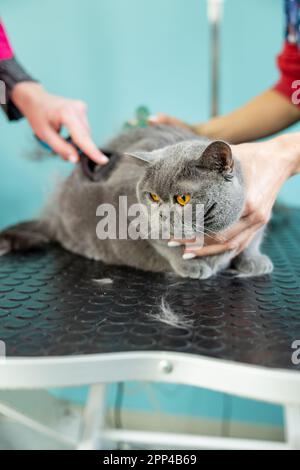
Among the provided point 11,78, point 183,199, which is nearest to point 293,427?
point 183,199

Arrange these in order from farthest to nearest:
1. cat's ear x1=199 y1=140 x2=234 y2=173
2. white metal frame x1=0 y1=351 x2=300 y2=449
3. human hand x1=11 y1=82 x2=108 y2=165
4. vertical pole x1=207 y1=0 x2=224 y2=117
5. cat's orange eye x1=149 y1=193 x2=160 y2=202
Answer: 1. vertical pole x1=207 y1=0 x2=224 y2=117
2. human hand x1=11 y1=82 x2=108 y2=165
3. cat's orange eye x1=149 y1=193 x2=160 y2=202
4. cat's ear x1=199 y1=140 x2=234 y2=173
5. white metal frame x1=0 y1=351 x2=300 y2=449

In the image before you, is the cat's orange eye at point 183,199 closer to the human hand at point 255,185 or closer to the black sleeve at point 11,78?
the human hand at point 255,185

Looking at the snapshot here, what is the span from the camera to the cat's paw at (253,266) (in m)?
0.98

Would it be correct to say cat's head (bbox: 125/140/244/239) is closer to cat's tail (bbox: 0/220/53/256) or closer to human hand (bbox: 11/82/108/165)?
human hand (bbox: 11/82/108/165)

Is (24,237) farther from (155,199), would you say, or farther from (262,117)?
(262,117)

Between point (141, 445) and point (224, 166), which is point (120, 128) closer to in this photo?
point (224, 166)

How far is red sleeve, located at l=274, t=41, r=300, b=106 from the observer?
1280mm

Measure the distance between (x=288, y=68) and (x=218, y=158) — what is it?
28.4 inches

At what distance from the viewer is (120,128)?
4.68 feet

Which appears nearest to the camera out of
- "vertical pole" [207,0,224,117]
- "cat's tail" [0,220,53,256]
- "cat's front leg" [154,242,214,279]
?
"cat's front leg" [154,242,214,279]

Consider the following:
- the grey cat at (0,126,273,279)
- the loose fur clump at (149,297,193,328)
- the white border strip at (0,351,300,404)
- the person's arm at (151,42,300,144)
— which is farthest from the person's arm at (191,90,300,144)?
the white border strip at (0,351,300,404)

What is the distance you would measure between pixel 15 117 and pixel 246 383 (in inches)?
36.0

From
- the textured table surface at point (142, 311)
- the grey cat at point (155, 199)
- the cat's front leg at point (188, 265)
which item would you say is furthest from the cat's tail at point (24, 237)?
the cat's front leg at point (188, 265)

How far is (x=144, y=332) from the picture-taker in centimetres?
71
